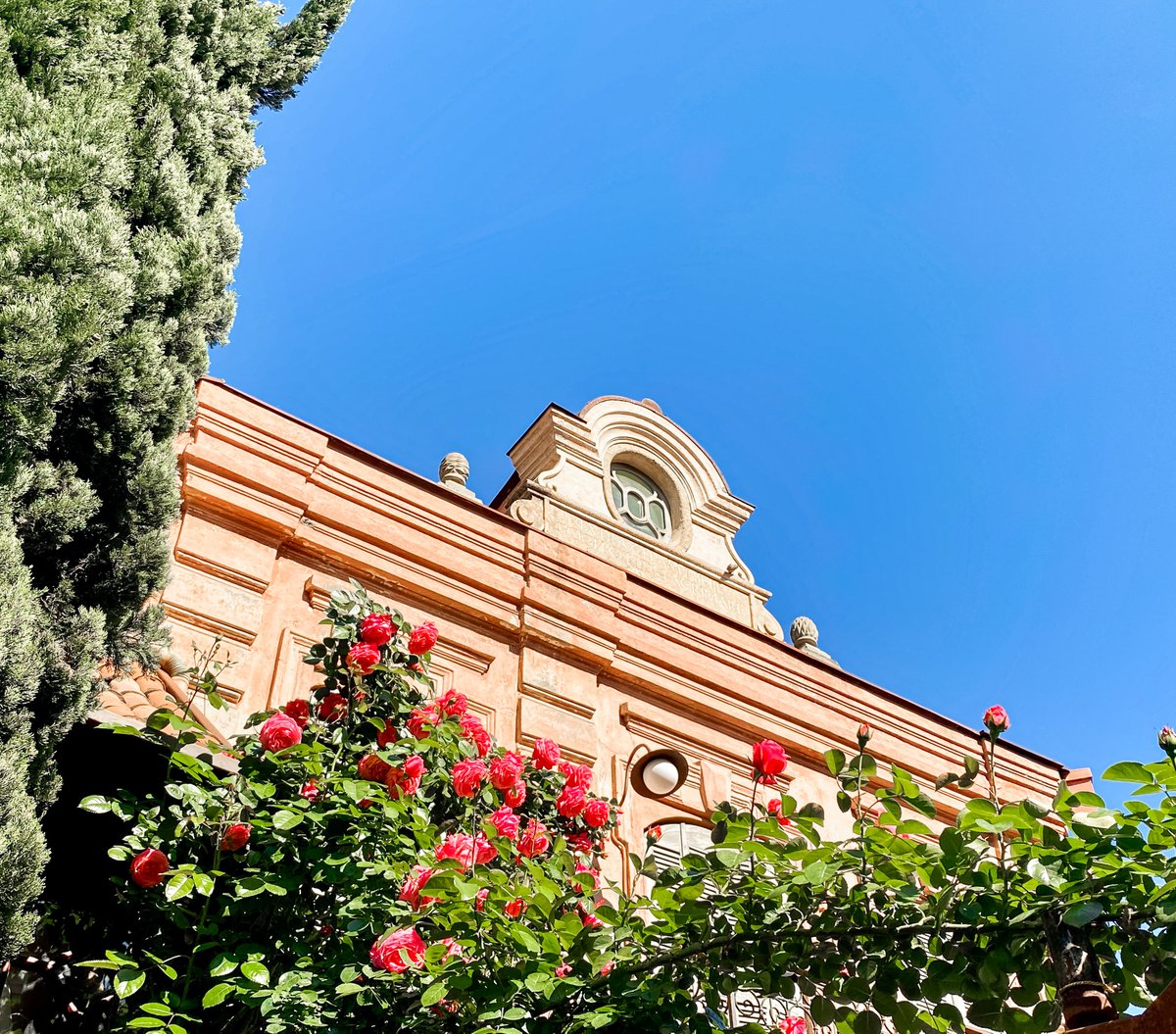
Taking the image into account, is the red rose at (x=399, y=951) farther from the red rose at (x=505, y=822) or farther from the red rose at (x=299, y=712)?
the red rose at (x=299, y=712)

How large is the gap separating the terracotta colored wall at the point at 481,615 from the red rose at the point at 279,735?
244 cm

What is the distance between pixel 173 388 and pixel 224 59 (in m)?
2.22

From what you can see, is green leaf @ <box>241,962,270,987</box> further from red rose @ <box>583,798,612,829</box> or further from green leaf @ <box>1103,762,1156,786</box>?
green leaf @ <box>1103,762,1156,786</box>

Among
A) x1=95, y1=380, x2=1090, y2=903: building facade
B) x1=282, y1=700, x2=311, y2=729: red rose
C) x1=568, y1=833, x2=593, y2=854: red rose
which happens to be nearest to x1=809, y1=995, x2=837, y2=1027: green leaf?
x1=568, y1=833, x2=593, y2=854: red rose

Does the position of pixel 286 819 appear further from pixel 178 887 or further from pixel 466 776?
pixel 466 776

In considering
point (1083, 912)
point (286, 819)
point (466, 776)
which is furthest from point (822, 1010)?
point (286, 819)

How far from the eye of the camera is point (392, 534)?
8.62 metres

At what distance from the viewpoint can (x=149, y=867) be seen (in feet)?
13.3

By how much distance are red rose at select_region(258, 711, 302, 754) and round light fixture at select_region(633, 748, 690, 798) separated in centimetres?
299

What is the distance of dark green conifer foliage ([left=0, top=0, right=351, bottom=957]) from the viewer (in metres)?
3.79

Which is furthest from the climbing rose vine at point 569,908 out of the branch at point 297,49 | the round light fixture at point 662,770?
the branch at point 297,49

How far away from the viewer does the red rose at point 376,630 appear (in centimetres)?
530

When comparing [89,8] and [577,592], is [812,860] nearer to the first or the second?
[89,8]

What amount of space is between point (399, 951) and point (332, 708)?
170 cm
